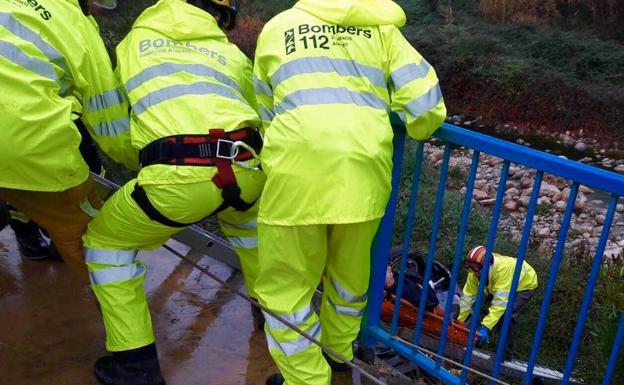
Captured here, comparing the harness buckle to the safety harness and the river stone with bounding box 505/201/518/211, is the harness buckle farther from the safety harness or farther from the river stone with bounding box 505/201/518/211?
the river stone with bounding box 505/201/518/211

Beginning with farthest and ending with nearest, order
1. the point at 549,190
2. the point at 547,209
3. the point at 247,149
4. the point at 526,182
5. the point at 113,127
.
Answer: the point at 526,182
the point at 549,190
the point at 547,209
the point at 113,127
the point at 247,149

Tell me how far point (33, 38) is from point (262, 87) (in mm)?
806

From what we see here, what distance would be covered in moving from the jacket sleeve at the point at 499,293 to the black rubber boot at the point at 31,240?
347 cm

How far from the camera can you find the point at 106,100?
2506 millimetres

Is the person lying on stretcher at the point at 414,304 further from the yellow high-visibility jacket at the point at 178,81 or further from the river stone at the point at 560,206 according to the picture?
the river stone at the point at 560,206

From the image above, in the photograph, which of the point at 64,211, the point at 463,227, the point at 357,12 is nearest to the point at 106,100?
the point at 64,211

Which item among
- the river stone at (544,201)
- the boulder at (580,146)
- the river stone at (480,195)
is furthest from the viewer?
the boulder at (580,146)

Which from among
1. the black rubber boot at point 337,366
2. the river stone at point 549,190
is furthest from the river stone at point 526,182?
the black rubber boot at point 337,366

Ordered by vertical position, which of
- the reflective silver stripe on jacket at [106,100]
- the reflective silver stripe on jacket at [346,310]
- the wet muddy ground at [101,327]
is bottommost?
the wet muddy ground at [101,327]

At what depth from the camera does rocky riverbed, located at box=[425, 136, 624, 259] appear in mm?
8328

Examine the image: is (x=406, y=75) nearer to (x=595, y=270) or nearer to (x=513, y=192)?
(x=595, y=270)

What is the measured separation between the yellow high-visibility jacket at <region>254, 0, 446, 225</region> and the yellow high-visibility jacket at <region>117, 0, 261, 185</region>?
0.68 feet

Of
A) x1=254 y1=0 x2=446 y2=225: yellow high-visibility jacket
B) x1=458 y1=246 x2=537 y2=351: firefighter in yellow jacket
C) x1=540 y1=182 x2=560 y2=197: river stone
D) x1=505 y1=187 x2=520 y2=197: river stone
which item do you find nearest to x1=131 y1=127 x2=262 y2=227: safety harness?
x1=254 y1=0 x2=446 y2=225: yellow high-visibility jacket

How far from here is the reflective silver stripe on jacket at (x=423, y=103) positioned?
2225 mm
